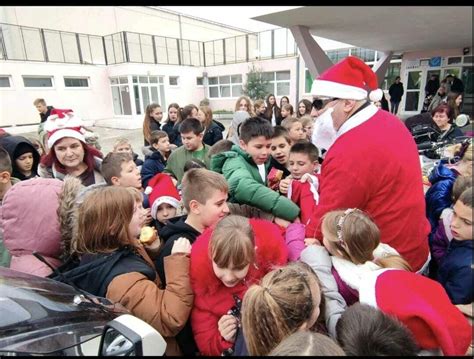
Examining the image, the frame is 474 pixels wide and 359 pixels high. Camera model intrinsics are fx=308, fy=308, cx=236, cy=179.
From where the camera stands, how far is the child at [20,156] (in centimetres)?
317

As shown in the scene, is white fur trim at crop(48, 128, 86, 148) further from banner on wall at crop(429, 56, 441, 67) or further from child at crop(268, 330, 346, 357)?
banner on wall at crop(429, 56, 441, 67)

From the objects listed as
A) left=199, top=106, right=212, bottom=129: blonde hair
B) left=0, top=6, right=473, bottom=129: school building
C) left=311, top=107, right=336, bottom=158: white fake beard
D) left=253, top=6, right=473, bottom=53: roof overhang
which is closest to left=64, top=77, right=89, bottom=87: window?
left=0, top=6, right=473, bottom=129: school building

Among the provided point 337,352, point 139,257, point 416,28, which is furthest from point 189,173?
point 416,28

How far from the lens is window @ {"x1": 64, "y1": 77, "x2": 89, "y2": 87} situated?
20.9 meters

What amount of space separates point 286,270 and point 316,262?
0.40 meters

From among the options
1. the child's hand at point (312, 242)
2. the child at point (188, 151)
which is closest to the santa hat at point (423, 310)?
the child's hand at point (312, 242)

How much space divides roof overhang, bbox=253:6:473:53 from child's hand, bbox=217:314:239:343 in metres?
7.15

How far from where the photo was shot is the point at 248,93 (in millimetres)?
24391

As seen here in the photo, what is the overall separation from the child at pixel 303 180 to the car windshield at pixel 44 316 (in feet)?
4.87

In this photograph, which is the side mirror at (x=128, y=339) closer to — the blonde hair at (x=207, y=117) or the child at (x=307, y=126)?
the child at (x=307, y=126)

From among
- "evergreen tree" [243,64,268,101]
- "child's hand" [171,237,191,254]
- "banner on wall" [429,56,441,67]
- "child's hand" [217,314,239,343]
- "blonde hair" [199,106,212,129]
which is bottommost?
"child's hand" [217,314,239,343]

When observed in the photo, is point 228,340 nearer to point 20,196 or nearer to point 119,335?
point 119,335

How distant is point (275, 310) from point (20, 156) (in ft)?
10.7

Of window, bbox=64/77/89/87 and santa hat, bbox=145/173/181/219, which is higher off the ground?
window, bbox=64/77/89/87
